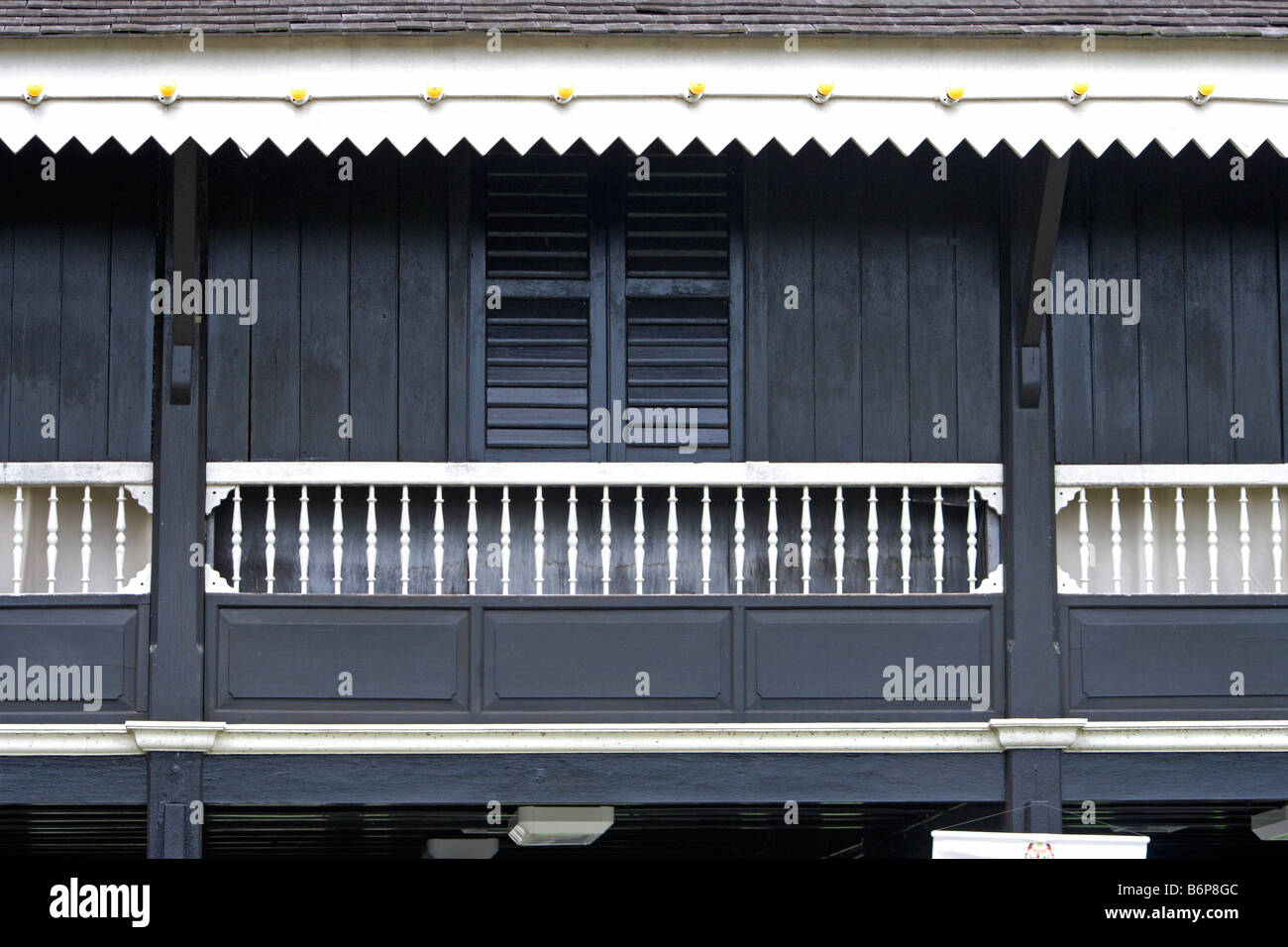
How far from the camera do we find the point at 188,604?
29.3ft

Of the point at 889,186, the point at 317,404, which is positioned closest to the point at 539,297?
the point at 317,404

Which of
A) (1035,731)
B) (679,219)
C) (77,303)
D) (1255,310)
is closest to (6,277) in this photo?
(77,303)

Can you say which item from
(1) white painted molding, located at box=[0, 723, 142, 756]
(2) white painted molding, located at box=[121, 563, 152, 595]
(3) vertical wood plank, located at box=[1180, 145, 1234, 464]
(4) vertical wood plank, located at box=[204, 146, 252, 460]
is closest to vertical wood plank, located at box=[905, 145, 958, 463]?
(3) vertical wood plank, located at box=[1180, 145, 1234, 464]

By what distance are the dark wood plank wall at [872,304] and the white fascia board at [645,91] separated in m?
1.11

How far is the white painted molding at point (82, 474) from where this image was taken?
912 centimetres

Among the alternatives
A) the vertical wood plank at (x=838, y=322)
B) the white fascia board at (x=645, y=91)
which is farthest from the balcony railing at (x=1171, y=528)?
the white fascia board at (x=645, y=91)

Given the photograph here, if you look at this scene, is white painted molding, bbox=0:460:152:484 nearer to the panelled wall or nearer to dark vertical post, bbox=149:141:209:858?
dark vertical post, bbox=149:141:209:858

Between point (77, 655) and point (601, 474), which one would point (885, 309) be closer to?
point (601, 474)

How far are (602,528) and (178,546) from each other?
208 centimetres

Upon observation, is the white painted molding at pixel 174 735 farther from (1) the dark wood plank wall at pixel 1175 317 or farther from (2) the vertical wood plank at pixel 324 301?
(1) the dark wood plank wall at pixel 1175 317

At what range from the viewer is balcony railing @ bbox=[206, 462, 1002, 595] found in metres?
9.15

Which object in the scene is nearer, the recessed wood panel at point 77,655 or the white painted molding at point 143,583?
the recessed wood panel at point 77,655

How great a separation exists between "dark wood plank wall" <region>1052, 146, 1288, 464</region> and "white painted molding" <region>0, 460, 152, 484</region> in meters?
4.68

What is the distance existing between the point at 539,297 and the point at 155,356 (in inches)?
78.8
